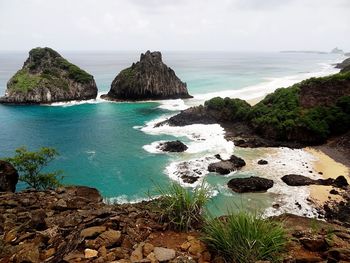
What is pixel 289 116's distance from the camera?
64.6m

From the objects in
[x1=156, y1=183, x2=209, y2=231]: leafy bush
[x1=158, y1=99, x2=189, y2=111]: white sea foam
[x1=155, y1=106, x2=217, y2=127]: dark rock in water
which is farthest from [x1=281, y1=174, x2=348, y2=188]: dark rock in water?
[x1=158, y1=99, x2=189, y2=111]: white sea foam

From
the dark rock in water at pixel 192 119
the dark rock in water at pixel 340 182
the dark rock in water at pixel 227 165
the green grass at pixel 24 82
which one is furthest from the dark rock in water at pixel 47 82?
the dark rock in water at pixel 340 182

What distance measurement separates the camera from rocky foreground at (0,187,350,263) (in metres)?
9.27

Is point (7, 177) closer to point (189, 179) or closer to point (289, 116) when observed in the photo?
point (189, 179)

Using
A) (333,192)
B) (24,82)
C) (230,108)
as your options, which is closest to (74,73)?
(24,82)

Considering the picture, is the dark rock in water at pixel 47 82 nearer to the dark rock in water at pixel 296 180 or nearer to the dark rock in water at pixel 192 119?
the dark rock in water at pixel 192 119

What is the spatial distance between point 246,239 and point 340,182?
3935 cm

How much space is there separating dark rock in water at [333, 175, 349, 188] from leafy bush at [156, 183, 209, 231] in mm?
37325

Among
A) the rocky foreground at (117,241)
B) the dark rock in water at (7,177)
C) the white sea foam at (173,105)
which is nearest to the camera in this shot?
the rocky foreground at (117,241)

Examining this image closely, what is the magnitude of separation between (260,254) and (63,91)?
113527mm

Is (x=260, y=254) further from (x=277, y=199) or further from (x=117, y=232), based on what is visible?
(x=277, y=199)

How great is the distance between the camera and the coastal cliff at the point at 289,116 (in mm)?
61531

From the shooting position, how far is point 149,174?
158 ft

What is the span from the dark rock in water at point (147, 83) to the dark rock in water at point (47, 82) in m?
10.2
